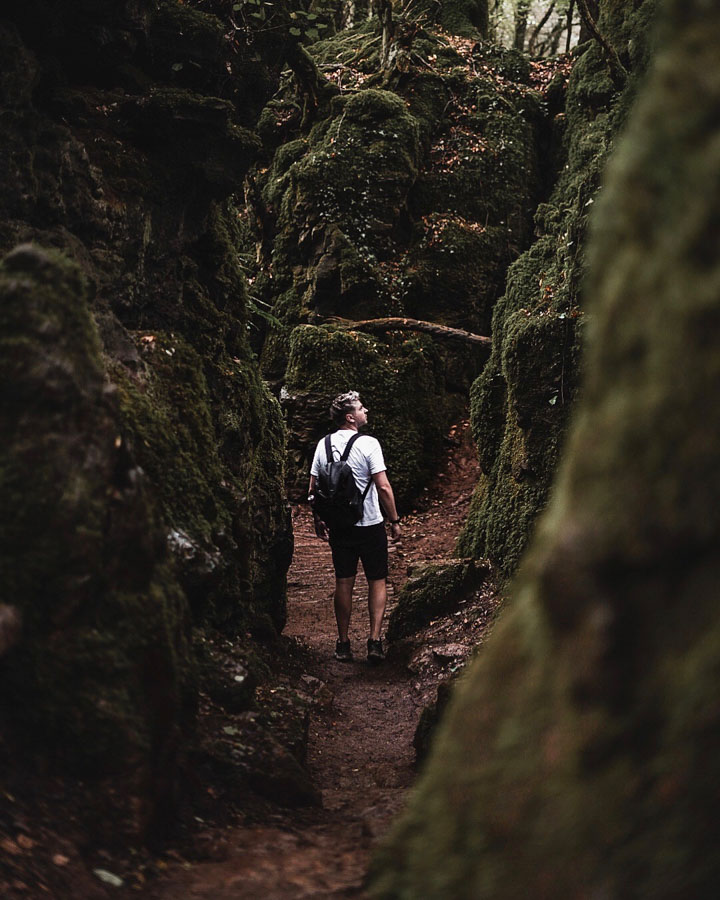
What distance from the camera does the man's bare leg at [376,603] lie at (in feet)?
24.0

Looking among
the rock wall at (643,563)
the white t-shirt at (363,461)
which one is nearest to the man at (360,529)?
the white t-shirt at (363,461)

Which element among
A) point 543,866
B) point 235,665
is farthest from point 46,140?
point 543,866

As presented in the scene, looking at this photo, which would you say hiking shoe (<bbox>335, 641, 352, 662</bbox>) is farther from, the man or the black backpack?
the black backpack

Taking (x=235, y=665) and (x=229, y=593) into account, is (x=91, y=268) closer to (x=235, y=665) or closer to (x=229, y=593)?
(x=229, y=593)

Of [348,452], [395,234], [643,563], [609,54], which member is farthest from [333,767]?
[395,234]

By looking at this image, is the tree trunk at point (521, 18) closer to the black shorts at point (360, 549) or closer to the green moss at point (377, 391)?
the green moss at point (377, 391)

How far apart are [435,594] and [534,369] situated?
8.15ft

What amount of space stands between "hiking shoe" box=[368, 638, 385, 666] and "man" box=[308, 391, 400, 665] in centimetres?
4

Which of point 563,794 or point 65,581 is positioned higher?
point 65,581

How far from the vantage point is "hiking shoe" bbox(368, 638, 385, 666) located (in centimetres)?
707

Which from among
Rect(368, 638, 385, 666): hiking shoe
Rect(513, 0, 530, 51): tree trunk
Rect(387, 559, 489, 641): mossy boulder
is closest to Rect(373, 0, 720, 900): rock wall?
Rect(368, 638, 385, 666): hiking shoe

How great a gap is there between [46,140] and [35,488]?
3.17 meters

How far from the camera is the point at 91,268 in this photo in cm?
499

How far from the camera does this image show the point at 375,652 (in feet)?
23.3
